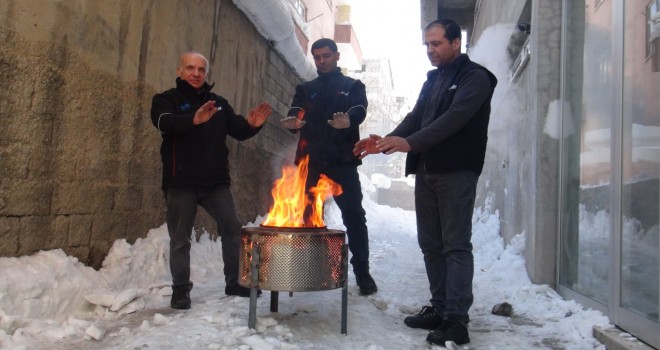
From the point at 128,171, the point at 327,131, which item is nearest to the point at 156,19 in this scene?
the point at 128,171

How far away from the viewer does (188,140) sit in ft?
12.9

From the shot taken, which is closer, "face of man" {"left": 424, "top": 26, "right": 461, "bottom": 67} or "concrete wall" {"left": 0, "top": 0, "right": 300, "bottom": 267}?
"concrete wall" {"left": 0, "top": 0, "right": 300, "bottom": 267}

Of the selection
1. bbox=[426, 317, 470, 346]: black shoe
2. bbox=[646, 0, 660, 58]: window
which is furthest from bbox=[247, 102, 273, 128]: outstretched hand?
bbox=[646, 0, 660, 58]: window

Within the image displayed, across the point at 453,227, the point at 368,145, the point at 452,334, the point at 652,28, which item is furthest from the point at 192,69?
the point at 652,28

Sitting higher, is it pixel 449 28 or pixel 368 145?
pixel 449 28

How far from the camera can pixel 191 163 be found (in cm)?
390

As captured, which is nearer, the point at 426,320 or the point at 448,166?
the point at 448,166

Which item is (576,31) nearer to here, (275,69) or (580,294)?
(580,294)

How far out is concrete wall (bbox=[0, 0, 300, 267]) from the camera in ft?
10.8

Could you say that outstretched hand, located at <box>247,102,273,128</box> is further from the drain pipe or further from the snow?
the drain pipe

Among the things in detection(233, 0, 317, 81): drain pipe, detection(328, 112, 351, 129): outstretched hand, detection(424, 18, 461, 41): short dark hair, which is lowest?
detection(328, 112, 351, 129): outstretched hand

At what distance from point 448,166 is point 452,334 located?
111 centimetres

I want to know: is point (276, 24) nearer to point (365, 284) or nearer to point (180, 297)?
point (365, 284)

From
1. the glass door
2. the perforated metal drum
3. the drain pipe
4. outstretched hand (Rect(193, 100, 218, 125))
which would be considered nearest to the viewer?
the perforated metal drum
